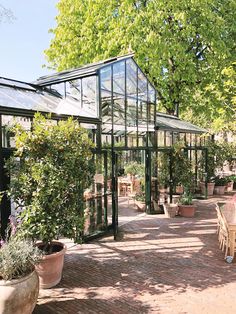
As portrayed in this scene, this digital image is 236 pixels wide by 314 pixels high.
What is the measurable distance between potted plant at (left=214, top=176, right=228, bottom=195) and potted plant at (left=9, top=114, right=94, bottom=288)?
1063 centimetres

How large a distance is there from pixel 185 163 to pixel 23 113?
688 centimetres

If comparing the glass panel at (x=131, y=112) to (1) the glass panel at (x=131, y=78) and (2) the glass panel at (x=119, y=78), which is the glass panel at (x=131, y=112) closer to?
(1) the glass panel at (x=131, y=78)

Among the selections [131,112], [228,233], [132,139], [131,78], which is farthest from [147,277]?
[131,78]

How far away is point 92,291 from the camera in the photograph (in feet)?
15.5

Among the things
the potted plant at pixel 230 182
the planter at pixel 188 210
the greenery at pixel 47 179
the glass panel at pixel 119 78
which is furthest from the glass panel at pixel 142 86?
the potted plant at pixel 230 182

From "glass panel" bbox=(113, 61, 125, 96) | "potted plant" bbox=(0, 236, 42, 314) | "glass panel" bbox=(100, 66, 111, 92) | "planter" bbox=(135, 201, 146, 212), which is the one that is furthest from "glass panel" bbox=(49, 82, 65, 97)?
"potted plant" bbox=(0, 236, 42, 314)

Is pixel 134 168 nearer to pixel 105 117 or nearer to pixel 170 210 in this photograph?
pixel 170 210

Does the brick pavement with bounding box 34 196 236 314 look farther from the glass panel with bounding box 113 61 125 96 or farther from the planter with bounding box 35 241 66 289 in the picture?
the glass panel with bounding box 113 61 125 96

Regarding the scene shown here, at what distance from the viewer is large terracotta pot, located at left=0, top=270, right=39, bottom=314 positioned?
11.3 feet

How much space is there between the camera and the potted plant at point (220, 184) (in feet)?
46.0

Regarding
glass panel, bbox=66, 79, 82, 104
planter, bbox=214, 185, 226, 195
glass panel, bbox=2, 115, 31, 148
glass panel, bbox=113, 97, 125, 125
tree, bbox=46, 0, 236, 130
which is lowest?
planter, bbox=214, 185, 226, 195

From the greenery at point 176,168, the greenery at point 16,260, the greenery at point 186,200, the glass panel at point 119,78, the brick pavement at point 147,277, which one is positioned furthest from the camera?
the greenery at point 176,168

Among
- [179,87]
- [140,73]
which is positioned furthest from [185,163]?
[179,87]

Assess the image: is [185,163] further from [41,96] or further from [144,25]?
[144,25]
